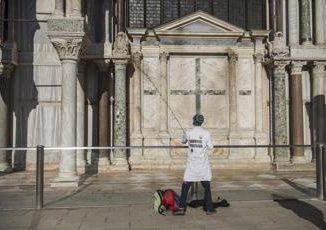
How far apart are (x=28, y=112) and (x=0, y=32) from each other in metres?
2.92

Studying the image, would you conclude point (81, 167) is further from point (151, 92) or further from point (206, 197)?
point (206, 197)

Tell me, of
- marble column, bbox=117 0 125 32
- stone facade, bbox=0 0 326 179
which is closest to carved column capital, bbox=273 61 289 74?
stone facade, bbox=0 0 326 179

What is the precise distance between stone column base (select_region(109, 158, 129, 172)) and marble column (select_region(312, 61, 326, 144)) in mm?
7236

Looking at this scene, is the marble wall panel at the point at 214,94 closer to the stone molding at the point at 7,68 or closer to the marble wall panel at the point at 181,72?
the marble wall panel at the point at 181,72

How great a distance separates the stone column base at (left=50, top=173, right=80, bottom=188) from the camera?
40.0 ft

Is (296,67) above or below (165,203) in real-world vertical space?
above

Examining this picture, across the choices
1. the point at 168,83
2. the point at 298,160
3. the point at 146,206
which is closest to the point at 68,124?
the point at 146,206

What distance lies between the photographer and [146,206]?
9328mm

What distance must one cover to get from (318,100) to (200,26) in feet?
16.9

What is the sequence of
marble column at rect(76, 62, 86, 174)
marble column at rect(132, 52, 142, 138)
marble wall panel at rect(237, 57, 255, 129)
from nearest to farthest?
marble column at rect(76, 62, 86, 174), marble column at rect(132, 52, 142, 138), marble wall panel at rect(237, 57, 255, 129)

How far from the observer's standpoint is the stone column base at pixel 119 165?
52.9ft

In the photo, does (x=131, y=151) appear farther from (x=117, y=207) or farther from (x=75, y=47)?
(x=117, y=207)

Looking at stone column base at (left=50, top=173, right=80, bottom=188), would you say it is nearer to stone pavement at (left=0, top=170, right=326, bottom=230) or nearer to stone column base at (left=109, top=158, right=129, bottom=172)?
stone pavement at (left=0, top=170, right=326, bottom=230)

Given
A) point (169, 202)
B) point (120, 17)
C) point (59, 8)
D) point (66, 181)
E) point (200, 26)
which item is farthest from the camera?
point (200, 26)
